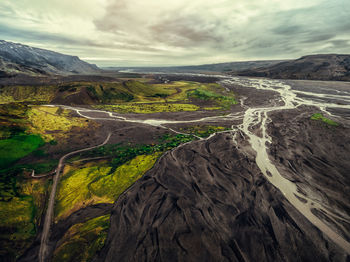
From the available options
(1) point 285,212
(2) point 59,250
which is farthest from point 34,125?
(1) point 285,212

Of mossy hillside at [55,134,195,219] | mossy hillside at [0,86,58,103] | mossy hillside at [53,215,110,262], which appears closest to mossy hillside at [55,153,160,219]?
mossy hillside at [55,134,195,219]

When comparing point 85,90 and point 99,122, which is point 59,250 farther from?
point 85,90

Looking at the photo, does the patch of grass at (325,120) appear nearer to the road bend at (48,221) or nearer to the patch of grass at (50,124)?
the road bend at (48,221)

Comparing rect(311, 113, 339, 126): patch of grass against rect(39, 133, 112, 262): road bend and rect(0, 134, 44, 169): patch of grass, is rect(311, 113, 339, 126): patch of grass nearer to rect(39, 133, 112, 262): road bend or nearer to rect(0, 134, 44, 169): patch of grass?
rect(39, 133, 112, 262): road bend

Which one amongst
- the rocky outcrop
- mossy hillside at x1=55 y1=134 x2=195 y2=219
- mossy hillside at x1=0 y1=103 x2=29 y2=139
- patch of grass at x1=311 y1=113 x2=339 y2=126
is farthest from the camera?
patch of grass at x1=311 y1=113 x2=339 y2=126

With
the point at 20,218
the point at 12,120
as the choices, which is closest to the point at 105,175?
the point at 20,218
